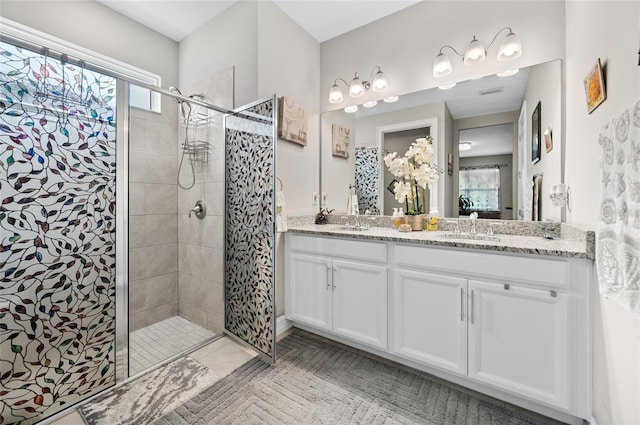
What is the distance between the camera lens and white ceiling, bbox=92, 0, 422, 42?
2309 millimetres

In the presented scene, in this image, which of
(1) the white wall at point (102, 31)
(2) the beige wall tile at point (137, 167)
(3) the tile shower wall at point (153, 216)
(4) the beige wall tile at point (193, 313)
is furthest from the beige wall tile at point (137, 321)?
(1) the white wall at point (102, 31)

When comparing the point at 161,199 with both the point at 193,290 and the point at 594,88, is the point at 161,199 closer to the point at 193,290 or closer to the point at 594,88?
the point at 193,290

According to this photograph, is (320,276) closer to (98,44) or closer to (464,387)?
(464,387)

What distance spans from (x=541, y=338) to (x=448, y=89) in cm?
184

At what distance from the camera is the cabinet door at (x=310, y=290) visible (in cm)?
211

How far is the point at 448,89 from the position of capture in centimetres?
219

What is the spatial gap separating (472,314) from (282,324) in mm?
1501

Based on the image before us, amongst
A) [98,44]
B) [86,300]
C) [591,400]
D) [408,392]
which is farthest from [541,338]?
[98,44]

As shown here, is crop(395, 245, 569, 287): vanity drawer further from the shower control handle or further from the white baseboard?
the shower control handle

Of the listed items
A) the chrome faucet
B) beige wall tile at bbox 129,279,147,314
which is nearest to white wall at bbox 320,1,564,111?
the chrome faucet

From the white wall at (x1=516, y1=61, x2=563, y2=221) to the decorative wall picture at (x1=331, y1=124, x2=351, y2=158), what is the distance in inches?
57.4

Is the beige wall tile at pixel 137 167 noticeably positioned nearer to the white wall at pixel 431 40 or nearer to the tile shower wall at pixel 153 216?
the tile shower wall at pixel 153 216

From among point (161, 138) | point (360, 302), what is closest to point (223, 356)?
point (360, 302)

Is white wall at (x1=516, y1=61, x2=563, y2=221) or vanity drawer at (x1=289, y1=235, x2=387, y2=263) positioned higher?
white wall at (x1=516, y1=61, x2=563, y2=221)
